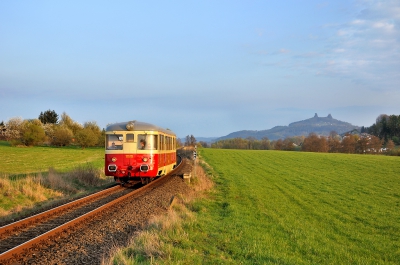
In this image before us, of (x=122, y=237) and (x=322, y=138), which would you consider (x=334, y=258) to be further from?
(x=322, y=138)

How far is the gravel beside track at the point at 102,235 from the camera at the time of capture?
675 centimetres

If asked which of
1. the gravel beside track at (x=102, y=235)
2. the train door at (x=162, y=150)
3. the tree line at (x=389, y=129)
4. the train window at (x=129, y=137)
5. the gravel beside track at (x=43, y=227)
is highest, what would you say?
the tree line at (x=389, y=129)

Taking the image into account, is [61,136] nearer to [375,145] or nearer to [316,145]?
[316,145]

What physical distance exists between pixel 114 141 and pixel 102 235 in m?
9.25

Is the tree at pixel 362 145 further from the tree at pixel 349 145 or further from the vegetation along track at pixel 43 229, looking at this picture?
the vegetation along track at pixel 43 229

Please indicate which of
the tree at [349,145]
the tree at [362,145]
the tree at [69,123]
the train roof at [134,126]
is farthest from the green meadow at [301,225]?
the tree at [349,145]

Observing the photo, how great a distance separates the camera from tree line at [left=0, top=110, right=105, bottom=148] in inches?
2458

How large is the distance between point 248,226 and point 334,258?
2776mm


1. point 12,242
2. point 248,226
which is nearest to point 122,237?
point 12,242

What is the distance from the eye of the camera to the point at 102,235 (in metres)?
8.48

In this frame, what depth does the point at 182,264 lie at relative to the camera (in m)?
6.21

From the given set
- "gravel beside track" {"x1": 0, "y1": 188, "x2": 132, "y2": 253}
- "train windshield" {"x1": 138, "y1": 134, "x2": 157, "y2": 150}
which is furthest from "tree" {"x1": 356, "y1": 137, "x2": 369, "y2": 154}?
"gravel beside track" {"x1": 0, "y1": 188, "x2": 132, "y2": 253}

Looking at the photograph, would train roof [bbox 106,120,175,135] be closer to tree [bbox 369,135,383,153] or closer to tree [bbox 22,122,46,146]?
tree [bbox 22,122,46,146]

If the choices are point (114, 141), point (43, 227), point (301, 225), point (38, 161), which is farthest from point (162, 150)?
point (38, 161)
